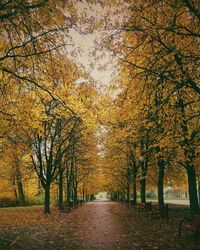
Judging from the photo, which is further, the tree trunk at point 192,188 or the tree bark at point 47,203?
the tree bark at point 47,203

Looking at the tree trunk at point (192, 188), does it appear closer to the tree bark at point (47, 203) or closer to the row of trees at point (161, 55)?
the row of trees at point (161, 55)

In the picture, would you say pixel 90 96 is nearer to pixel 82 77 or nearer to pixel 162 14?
pixel 82 77

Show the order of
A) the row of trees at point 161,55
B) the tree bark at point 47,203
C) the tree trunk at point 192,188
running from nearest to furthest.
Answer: the row of trees at point 161,55 < the tree trunk at point 192,188 < the tree bark at point 47,203

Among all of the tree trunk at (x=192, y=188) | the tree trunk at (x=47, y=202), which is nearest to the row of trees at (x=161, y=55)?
the tree trunk at (x=192, y=188)

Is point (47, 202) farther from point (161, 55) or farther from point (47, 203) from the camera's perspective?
point (161, 55)

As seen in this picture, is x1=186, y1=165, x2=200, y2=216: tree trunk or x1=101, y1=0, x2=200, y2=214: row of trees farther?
x1=186, y1=165, x2=200, y2=216: tree trunk

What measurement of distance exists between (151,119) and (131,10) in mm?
3748

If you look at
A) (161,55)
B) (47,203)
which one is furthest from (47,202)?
(161,55)

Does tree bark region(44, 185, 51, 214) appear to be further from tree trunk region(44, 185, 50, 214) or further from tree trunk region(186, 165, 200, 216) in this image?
tree trunk region(186, 165, 200, 216)

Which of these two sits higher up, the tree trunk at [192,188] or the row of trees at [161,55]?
the row of trees at [161,55]

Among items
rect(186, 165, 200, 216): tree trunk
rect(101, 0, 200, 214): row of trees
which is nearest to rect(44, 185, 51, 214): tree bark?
rect(186, 165, 200, 216): tree trunk

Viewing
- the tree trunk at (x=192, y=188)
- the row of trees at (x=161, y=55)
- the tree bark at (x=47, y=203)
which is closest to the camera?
the row of trees at (x=161, y=55)

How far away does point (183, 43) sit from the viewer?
9867 mm

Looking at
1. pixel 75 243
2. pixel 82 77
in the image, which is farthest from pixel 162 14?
pixel 75 243
